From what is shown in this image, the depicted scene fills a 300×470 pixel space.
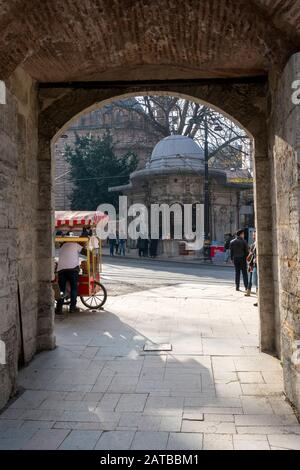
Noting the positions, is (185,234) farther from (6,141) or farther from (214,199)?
(6,141)

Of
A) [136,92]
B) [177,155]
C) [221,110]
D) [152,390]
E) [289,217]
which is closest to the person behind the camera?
[289,217]

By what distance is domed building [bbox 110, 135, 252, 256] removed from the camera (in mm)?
24828

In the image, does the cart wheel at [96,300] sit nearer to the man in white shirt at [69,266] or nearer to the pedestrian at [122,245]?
the man in white shirt at [69,266]

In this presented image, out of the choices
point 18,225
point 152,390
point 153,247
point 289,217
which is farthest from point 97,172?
point 289,217

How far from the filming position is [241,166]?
3188cm

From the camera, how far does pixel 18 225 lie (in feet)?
17.8

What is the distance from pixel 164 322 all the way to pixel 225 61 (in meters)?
4.55

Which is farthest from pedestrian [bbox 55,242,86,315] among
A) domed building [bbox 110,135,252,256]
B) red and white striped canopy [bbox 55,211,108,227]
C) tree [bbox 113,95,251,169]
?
tree [bbox 113,95,251,169]

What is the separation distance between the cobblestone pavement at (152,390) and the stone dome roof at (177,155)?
17704 millimetres

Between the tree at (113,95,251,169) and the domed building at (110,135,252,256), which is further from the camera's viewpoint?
the tree at (113,95,251,169)

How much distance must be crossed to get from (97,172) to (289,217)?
94.2 ft

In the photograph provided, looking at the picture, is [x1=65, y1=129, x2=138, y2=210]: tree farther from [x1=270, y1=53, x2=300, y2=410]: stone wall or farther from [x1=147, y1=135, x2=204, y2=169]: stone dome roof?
[x1=270, y1=53, x2=300, y2=410]: stone wall

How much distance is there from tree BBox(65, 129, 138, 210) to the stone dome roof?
5287 millimetres

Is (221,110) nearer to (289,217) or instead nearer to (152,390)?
(289,217)
